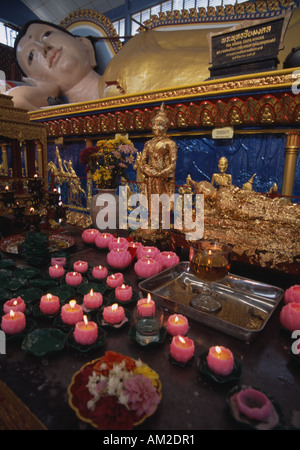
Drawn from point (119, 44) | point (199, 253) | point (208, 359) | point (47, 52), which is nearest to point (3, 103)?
point (199, 253)

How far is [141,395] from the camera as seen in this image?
618 mm

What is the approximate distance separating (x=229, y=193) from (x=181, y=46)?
14.4 ft

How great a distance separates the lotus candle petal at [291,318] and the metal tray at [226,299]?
0.06 meters

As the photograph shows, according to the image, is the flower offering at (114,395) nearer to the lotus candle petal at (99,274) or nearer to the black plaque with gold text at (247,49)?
the lotus candle petal at (99,274)

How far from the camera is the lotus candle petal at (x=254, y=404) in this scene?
0.59m

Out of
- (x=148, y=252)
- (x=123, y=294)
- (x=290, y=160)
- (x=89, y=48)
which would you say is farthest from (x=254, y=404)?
(x=89, y=48)

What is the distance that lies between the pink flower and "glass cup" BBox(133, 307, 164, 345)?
0.21m

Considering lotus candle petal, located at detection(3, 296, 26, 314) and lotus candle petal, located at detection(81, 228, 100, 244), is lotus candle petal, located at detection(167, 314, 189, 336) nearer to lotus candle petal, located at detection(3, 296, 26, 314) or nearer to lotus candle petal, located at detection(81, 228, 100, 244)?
lotus candle petal, located at detection(3, 296, 26, 314)

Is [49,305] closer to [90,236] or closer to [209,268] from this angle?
[209,268]

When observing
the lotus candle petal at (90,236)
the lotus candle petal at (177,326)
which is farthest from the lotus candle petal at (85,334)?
the lotus candle petal at (90,236)

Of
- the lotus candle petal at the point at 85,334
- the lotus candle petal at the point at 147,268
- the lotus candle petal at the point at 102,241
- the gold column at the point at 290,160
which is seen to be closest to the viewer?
the lotus candle petal at the point at 85,334

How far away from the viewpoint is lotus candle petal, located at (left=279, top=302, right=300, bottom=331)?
915 millimetres

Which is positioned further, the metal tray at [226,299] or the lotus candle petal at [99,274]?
the lotus candle petal at [99,274]

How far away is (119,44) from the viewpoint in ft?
23.0
